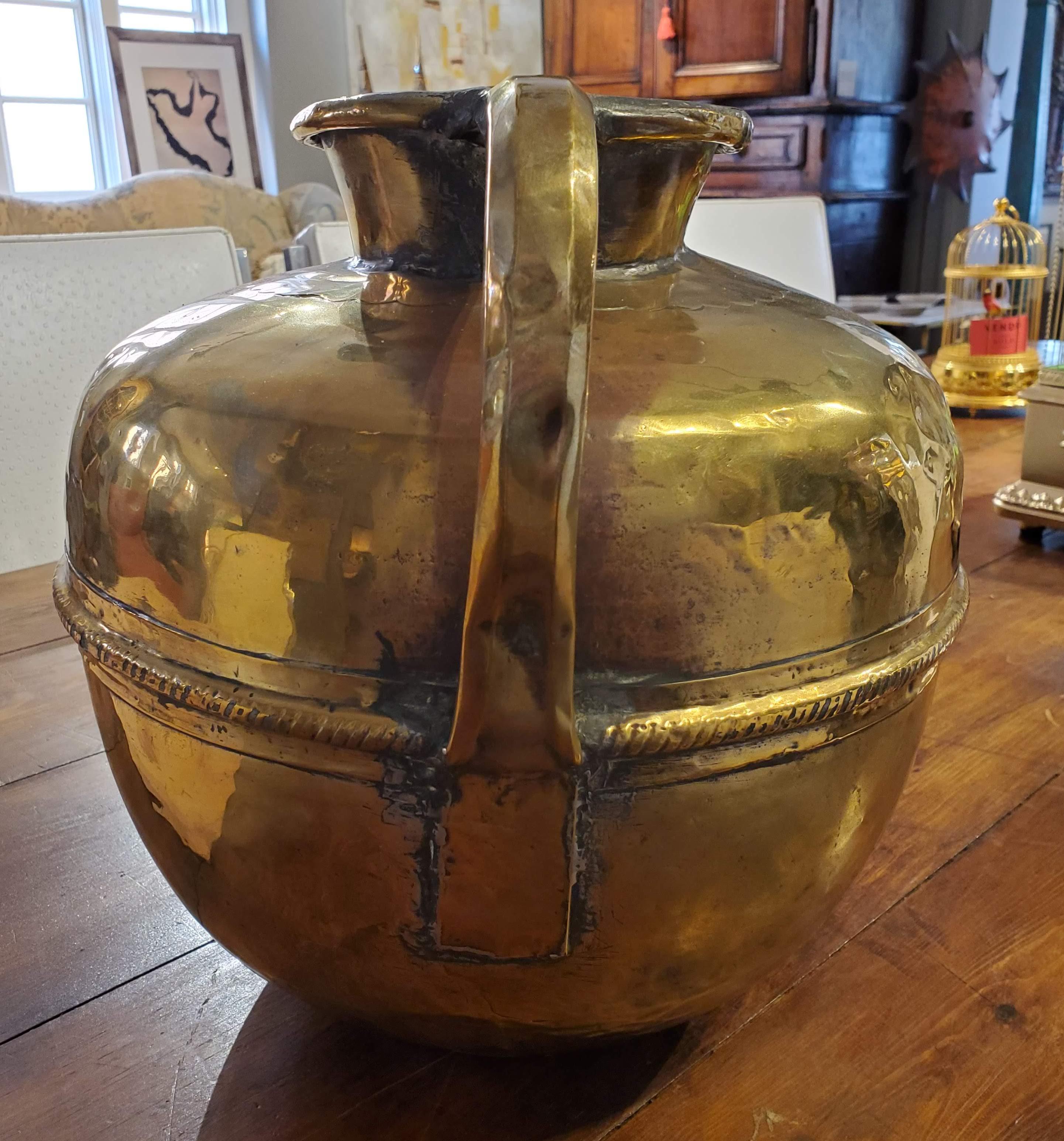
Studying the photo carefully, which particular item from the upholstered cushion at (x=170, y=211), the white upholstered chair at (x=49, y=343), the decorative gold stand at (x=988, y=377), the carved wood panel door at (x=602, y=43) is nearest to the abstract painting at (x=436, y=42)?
the carved wood panel door at (x=602, y=43)

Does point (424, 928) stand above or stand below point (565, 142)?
below

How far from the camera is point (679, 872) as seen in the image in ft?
1.16

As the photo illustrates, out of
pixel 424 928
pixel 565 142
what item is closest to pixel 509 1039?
pixel 424 928

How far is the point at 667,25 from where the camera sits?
3.38m

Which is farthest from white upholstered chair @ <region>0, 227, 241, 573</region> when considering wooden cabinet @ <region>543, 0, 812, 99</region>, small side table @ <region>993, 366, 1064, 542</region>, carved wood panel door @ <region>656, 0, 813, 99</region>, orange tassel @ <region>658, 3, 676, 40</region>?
orange tassel @ <region>658, 3, 676, 40</region>

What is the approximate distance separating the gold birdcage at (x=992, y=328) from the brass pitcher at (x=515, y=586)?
1.32m

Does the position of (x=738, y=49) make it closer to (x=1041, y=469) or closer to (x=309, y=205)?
(x=309, y=205)

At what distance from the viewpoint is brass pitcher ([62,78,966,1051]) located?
30 cm

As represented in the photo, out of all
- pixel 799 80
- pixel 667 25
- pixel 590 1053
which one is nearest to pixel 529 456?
pixel 590 1053

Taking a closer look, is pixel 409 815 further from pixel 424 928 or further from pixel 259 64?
pixel 259 64

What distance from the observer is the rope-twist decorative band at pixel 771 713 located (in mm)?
325

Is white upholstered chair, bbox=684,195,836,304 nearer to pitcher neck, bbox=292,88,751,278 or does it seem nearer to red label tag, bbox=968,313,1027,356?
red label tag, bbox=968,313,1027,356

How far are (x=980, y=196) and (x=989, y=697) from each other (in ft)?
11.5

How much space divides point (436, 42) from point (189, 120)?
938 mm
